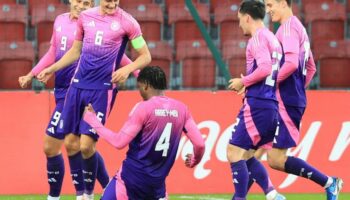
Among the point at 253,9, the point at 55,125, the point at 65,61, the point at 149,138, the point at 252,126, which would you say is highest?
the point at 253,9

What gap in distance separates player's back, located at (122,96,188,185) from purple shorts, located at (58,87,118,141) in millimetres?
1798

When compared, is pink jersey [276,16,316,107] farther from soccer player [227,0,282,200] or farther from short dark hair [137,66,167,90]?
short dark hair [137,66,167,90]

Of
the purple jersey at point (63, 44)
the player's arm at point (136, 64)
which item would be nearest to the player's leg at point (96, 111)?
the player's arm at point (136, 64)

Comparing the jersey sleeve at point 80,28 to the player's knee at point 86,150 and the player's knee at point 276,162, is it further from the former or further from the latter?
the player's knee at point 276,162

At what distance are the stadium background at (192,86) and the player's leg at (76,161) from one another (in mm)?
2299

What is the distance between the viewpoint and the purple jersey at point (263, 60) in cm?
877

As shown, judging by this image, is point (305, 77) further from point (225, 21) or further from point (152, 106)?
point (225, 21)

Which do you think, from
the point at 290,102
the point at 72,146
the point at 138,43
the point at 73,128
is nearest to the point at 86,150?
the point at 73,128

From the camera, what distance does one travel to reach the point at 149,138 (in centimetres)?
732

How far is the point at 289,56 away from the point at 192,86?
15.6 feet

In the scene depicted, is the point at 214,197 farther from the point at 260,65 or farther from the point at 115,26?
the point at 260,65

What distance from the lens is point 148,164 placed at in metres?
7.39

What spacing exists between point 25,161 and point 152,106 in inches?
200

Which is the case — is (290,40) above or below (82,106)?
above
